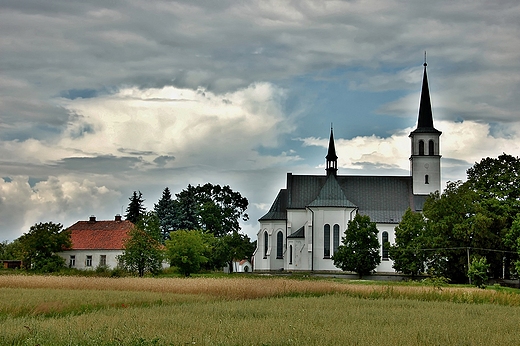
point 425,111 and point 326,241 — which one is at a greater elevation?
point 425,111

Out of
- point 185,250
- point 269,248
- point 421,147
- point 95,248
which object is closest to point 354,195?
point 421,147

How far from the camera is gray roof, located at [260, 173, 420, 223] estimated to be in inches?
3172

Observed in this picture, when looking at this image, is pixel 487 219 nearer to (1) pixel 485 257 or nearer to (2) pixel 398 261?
(1) pixel 485 257

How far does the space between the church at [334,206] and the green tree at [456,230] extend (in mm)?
18347

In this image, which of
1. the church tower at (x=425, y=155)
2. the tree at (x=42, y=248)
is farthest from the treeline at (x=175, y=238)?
the church tower at (x=425, y=155)

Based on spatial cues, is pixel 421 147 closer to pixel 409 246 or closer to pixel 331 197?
pixel 331 197

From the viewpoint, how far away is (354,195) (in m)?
83.4

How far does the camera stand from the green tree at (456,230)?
186ft

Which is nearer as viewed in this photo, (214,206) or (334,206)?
(334,206)

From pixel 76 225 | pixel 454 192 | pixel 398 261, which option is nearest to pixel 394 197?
pixel 398 261

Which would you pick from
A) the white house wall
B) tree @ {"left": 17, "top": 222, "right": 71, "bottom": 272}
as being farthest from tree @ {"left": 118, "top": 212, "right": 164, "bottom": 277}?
the white house wall

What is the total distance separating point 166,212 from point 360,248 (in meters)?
38.5

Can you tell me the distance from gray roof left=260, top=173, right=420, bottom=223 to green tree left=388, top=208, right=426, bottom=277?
12558 millimetres

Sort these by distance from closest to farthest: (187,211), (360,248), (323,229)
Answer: (360,248) < (323,229) < (187,211)
